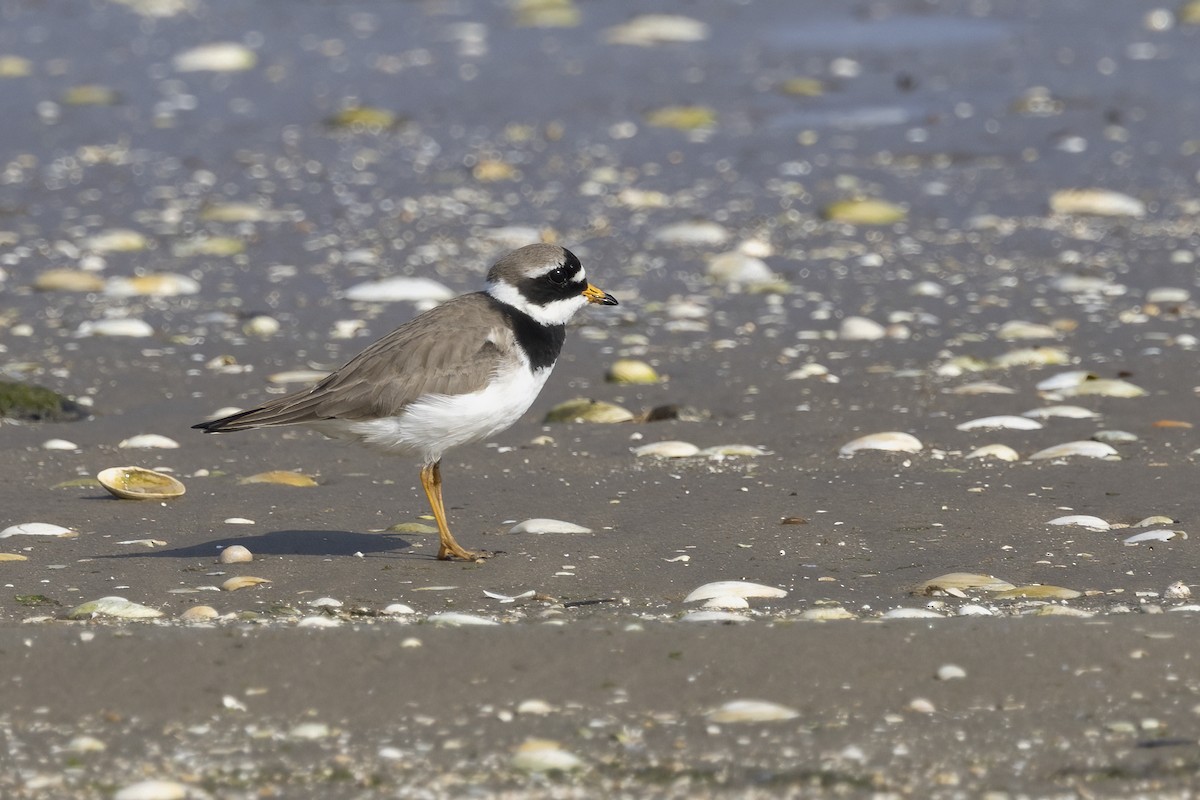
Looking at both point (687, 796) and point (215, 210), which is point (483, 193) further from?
point (687, 796)

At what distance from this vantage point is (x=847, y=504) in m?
5.52

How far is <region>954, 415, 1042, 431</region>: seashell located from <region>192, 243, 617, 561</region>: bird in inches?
75.7

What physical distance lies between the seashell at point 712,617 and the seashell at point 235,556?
1428 mm

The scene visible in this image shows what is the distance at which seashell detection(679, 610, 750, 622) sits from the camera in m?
4.11

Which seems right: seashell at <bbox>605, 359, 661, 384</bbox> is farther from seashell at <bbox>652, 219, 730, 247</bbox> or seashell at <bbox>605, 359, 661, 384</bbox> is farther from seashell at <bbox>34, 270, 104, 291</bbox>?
seashell at <bbox>34, 270, 104, 291</bbox>

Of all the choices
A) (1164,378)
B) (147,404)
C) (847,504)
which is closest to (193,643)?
(847,504)

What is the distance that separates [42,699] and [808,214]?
718 cm

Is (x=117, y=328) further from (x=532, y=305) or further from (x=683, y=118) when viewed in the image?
(x=683, y=118)

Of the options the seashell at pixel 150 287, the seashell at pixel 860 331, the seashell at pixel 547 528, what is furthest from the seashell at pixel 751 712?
the seashell at pixel 150 287

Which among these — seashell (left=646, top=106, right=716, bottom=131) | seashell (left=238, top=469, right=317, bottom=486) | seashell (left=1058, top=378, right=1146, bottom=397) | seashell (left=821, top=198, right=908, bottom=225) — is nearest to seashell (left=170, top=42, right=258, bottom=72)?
seashell (left=646, top=106, right=716, bottom=131)

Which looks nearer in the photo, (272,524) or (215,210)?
(272,524)

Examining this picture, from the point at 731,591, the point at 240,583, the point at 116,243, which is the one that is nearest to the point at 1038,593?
the point at 731,591

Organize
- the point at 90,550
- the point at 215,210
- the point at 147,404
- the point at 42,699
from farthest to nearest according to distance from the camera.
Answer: the point at 215,210
the point at 147,404
the point at 90,550
the point at 42,699

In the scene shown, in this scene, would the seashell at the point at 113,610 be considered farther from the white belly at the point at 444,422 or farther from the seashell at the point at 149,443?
the seashell at the point at 149,443
